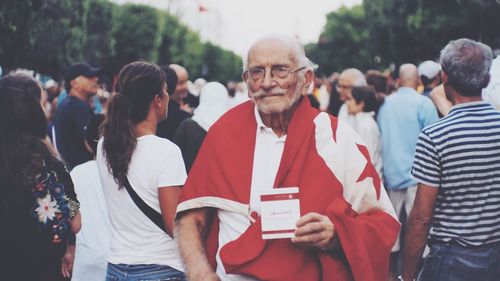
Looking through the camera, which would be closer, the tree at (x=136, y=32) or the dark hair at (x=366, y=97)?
the dark hair at (x=366, y=97)

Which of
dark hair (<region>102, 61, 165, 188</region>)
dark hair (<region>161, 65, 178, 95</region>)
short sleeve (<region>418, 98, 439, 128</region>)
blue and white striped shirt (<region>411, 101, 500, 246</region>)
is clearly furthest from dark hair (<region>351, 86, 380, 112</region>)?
dark hair (<region>102, 61, 165, 188</region>)

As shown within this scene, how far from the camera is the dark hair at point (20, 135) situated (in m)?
4.11

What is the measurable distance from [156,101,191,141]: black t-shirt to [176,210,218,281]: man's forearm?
3.88m

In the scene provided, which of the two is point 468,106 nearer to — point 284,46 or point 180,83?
point 284,46

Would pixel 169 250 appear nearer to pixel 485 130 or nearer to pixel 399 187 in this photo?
pixel 485 130

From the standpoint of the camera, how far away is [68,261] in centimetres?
461

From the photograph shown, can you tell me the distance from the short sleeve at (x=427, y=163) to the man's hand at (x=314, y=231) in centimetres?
128

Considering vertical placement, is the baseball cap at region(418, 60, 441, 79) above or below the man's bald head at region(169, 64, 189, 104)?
above

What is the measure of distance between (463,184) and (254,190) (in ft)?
4.79

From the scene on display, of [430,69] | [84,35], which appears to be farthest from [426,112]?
[84,35]

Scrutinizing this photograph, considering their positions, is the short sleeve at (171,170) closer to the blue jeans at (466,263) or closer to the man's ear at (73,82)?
the blue jeans at (466,263)

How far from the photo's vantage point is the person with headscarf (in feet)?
24.1

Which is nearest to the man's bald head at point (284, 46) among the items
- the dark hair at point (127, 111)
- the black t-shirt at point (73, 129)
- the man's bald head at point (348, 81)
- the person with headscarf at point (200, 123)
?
the dark hair at point (127, 111)

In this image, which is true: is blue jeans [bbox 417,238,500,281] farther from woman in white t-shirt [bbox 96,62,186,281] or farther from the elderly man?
woman in white t-shirt [bbox 96,62,186,281]
